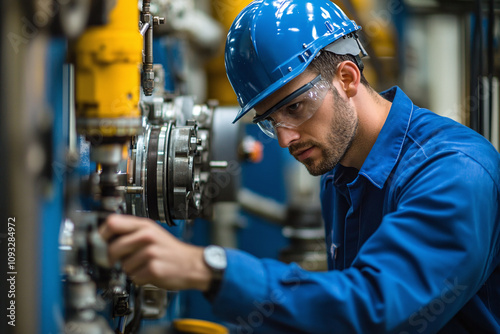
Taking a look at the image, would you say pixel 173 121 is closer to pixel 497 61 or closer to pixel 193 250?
pixel 193 250

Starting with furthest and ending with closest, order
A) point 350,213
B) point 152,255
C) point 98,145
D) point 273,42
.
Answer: point 350,213 → point 273,42 → point 98,145 → point 152,255

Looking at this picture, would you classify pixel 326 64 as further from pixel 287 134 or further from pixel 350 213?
pixel 350 213

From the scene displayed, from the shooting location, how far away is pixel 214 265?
24.7 inches

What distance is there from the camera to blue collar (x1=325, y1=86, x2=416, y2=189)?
38.1 inches

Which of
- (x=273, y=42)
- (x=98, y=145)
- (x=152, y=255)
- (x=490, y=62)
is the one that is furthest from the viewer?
(x=490, y=62)

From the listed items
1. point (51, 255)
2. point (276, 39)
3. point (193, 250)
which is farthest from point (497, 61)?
point (51, 255)

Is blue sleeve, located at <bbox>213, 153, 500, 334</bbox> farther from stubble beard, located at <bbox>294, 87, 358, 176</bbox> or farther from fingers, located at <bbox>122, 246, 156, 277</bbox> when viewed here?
stubble beard, located at <bbox>294, 87, 358, 176</bbox>

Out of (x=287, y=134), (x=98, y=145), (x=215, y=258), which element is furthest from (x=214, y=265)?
(x=287, y=134)

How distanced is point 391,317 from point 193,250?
27cm

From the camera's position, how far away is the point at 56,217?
69cm

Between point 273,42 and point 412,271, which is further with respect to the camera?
point 273,42

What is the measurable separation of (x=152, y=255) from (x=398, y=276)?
0.33 metres

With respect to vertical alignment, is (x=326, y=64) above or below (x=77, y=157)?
above

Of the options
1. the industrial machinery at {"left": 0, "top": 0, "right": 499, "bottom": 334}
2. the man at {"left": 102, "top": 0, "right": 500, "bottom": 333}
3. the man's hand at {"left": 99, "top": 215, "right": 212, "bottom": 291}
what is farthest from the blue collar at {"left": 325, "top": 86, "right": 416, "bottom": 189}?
the man's hand at {"left": 99, "top": 215, "right": 212, "bottom": 291}
